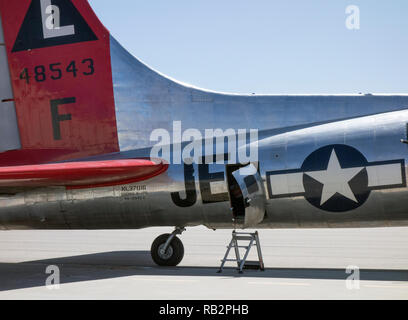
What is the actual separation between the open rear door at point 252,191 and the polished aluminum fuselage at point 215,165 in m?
0.18

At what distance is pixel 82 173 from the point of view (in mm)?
12133

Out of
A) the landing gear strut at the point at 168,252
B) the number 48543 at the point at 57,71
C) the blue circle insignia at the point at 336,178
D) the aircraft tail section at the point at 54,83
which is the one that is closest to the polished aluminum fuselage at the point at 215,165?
the blue circle insignia at the point at 336,178

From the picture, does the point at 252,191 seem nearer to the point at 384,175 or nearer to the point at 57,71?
the point at 384,175

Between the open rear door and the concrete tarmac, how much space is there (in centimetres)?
123

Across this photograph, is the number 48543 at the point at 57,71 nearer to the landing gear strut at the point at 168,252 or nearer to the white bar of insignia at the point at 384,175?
the landing gear strut at the point at 168,252

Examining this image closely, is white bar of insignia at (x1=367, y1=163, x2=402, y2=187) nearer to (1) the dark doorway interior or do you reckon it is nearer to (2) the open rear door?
(2) the open rear door

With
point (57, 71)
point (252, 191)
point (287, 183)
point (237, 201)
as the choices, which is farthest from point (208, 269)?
point (57, 71)

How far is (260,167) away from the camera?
12484 mm

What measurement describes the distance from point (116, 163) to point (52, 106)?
8.85 feet

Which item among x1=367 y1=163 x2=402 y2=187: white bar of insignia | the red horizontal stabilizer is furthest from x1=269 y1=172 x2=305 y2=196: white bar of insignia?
the red horizontal stabilizer

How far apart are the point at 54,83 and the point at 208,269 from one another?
5590mm

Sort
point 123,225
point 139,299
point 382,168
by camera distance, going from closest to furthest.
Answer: point 139,299
point 382,168
point 123,225
